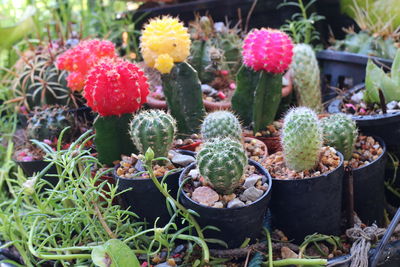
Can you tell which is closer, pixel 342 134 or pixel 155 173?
pixel 155 173

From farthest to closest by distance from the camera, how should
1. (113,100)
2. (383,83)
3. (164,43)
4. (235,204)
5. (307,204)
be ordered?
(383,83), (164,43), (113,100), (307,204), (235,204)

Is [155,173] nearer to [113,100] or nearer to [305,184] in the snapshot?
[113,100]

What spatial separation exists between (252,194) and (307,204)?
0.17 meters

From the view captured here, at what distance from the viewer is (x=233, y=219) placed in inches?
40.0

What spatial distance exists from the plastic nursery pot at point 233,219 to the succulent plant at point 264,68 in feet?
1.41

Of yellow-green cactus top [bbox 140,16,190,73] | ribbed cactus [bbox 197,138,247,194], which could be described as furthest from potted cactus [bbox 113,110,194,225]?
yellow-green cactus top [bbox 140,16,190,73]

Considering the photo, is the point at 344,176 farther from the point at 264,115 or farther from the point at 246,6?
the point at 246,6

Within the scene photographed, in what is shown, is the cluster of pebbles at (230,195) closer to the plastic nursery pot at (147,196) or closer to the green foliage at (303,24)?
the plastic nursery pot at (147,196)

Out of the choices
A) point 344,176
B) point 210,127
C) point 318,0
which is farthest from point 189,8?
point 344,176

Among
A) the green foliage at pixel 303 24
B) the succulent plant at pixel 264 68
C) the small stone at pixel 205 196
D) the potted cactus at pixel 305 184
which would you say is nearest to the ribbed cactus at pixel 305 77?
the green foliage at pixel 303 24

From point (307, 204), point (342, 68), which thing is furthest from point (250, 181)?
point (342, 68)

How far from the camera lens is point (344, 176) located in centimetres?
121

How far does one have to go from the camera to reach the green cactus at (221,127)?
1280 millimetres

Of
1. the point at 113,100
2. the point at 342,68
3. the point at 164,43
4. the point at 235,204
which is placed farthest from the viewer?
the point at 342,68
